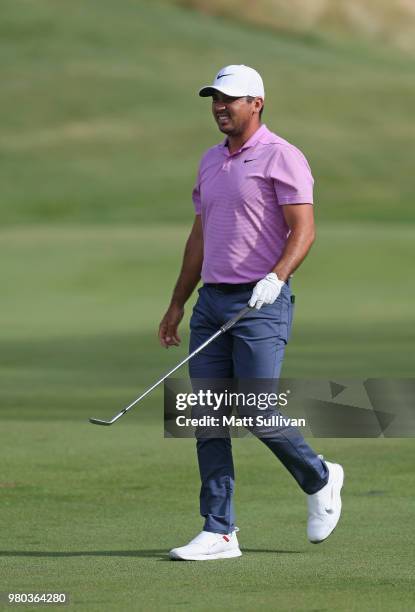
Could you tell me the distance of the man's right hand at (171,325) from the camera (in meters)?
8.37

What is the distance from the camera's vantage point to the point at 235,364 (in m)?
7.86

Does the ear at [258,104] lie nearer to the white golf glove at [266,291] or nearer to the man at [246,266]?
the man at [246,266]

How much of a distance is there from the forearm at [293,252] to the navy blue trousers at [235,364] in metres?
0.12

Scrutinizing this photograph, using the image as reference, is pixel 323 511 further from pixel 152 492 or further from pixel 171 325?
pixel 152 492

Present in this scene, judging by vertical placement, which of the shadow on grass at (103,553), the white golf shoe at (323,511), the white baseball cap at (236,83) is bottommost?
the shadow on grass at (103,553)

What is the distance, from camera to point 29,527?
874 centimetres

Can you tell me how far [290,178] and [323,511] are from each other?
4.86ft

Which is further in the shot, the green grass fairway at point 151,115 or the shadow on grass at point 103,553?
the green grass fairway at point 151,115

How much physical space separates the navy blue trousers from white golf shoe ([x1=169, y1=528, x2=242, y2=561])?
0.05 m

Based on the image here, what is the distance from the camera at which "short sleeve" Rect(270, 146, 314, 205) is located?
777cm

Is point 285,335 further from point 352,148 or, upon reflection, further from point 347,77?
point 347,77

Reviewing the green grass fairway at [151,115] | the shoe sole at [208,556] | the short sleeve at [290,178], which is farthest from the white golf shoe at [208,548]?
the green grass fairway at [151,115]

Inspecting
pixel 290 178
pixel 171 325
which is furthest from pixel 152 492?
pixel 290 178

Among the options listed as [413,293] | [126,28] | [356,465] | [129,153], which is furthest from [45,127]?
[356,465]
